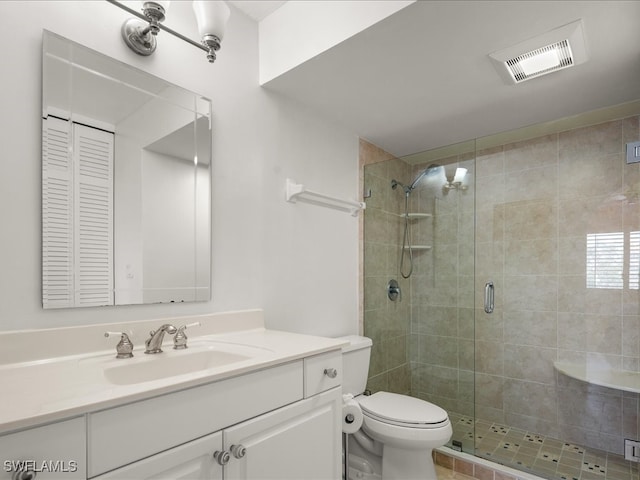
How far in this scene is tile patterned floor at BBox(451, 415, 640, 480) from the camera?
210 centimetres

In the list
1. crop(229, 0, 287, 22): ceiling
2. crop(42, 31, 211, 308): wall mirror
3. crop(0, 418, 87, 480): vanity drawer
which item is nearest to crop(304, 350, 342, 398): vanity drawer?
crop(42, 31, 211, 308): wall mirror

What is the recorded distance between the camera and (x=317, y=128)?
2.32m

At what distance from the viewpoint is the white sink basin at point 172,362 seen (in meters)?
1.21

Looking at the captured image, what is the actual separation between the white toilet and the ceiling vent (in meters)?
1.48

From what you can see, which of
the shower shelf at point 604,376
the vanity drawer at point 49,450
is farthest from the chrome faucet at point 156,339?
the shower shelf at point 604,376

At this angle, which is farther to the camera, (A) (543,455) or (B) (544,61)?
(A) (543,455)

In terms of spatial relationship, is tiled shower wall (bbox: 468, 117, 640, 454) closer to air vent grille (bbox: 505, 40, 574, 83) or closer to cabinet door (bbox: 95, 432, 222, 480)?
air vent grille (bbox: 505, 40, 574, 83)

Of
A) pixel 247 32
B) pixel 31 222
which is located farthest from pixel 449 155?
pixel 31 222

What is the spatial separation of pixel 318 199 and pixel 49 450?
1.72m

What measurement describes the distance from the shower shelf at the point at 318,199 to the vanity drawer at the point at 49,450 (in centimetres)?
146

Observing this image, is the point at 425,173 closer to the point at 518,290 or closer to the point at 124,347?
the point at 518,290

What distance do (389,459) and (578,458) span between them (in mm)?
1252

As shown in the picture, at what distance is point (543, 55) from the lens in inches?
66.1

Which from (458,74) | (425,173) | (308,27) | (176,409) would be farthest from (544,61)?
(176,409)
